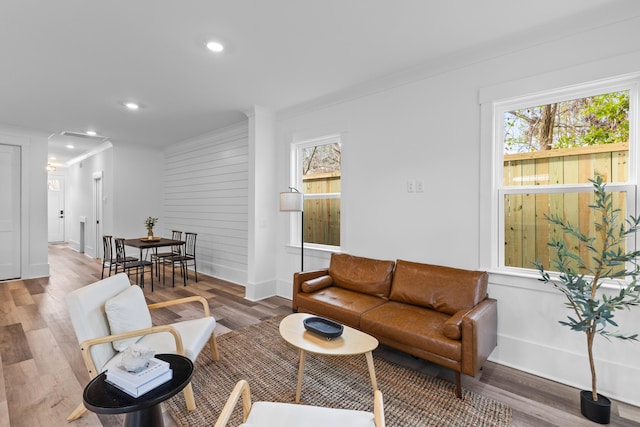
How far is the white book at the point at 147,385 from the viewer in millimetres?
1494

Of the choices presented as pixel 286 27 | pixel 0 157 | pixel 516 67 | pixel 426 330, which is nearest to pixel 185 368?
pixel 426 330

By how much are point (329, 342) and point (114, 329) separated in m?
1.42

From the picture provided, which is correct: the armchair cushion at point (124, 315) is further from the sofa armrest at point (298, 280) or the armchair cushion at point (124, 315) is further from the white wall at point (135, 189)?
the white wall at point (135, 189)

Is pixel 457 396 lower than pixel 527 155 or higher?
lower

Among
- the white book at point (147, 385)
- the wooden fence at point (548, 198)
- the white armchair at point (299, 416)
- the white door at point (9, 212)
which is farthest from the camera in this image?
the white door at point (9, 212)

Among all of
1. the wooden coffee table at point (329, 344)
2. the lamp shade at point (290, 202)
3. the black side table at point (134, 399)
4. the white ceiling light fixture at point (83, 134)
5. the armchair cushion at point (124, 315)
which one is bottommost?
the wooden coffee table at point (329, 344)

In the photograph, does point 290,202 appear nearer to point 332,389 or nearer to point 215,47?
point 215,47

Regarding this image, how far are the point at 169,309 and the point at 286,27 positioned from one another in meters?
3.68

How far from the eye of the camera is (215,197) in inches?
236

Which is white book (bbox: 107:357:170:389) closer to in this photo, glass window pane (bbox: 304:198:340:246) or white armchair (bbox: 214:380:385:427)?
white armchair (bbox: 214:380:385:427)

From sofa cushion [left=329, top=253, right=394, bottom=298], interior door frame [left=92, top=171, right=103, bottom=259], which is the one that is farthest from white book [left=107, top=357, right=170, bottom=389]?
interior door frame [left=92, top=171, right=103, bottom=259]

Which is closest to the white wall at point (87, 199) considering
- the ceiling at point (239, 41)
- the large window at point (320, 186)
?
the ceiling at point (239, 41)

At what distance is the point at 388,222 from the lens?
11.6ft

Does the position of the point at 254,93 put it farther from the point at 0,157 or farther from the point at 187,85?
the point at 0,157
